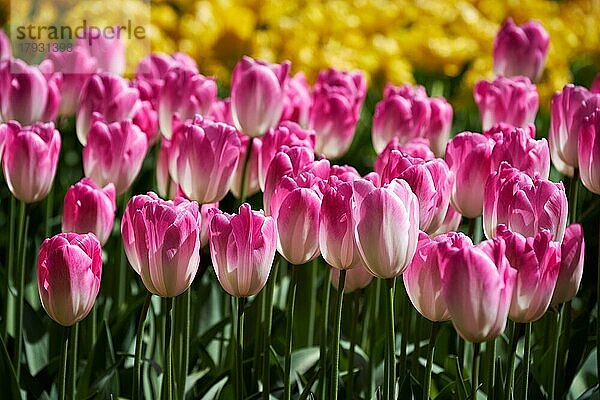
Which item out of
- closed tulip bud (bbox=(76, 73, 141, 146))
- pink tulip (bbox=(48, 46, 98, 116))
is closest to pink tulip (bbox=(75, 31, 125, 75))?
pink tulip (bbox=(48, 46, 98, 116))

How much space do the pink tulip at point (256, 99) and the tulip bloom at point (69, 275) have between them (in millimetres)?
708

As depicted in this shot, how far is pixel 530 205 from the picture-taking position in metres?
1.39

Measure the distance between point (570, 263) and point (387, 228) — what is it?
312mm

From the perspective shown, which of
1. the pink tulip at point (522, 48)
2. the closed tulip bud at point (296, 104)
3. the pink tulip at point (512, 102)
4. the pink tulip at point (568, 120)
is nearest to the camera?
the pink tulip at point (568, 120)

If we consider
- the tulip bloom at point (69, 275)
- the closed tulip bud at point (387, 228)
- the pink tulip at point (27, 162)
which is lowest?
the tulip bloom at point (69, 275)

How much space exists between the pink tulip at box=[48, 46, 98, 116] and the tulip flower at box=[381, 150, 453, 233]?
1242mm

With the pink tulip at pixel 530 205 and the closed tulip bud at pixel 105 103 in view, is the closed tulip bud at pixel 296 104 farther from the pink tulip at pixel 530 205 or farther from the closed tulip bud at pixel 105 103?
the pink tulip at pixel 530 205

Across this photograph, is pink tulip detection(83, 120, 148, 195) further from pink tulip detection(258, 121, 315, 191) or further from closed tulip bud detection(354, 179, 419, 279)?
closed tulip bud detection(354, 179, 419, 279)

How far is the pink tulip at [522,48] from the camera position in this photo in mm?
2479

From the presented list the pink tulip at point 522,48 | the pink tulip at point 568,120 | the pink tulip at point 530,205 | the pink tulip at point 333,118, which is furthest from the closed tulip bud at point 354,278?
the pink tulip at point 522,48

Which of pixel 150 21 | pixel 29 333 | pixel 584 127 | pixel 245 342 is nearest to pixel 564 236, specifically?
pixel 584 127

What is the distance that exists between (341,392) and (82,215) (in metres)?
0.56

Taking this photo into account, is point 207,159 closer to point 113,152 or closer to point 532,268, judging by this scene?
point 113,152

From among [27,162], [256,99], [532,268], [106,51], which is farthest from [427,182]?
[106,51]
